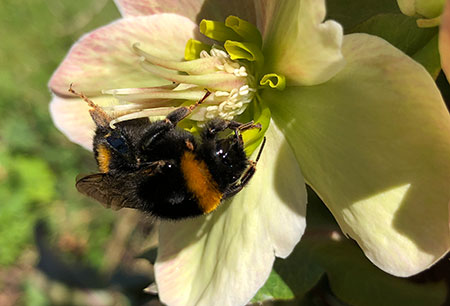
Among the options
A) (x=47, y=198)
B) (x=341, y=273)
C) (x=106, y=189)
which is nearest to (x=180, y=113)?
(x=106, y=189)

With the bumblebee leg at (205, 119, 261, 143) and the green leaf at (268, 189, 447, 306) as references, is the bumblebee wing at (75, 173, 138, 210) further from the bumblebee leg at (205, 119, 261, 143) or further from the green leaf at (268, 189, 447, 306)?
the green leaf at (268, 189, 447, 306)

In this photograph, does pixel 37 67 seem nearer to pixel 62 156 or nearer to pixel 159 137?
pixel 62 156

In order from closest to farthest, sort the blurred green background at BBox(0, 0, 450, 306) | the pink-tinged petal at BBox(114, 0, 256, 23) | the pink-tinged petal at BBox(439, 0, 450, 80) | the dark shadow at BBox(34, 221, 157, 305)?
1. the pink-tinged petal at BBox(439, 0, 450, 80)
2. the pink-tinged petal at BBox(114, 0, 256, 23)
3. the dark shadow at BBox(34, 221, 157, 305)
4. the blurred green background at BBox(0, 0, 450, 306)

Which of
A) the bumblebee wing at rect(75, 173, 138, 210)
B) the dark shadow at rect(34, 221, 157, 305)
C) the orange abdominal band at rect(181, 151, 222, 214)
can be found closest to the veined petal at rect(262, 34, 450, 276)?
the orange abdominal band at rect(181, 151, 222, 214)

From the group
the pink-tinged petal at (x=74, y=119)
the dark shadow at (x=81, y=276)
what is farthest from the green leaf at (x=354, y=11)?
the dark shadow at (x=81, y=276)

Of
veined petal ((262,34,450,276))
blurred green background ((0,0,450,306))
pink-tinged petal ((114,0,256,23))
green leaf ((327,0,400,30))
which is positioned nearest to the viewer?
veined petal ((262,34,450,276))

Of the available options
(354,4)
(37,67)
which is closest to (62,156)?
(37,67)

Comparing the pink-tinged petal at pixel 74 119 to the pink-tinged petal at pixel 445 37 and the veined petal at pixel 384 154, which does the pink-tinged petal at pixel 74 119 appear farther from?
the pink-tinged petal at pixel 445 37
